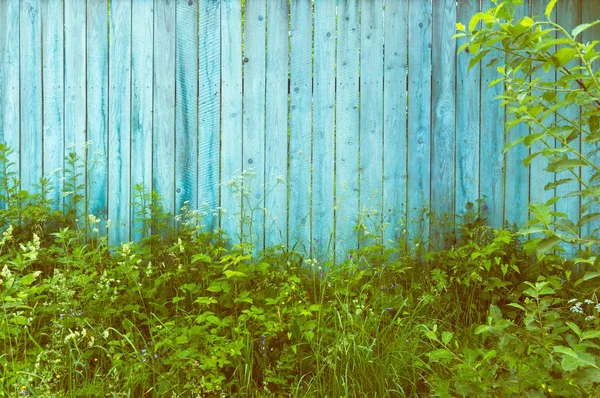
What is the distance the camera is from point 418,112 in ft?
12.0

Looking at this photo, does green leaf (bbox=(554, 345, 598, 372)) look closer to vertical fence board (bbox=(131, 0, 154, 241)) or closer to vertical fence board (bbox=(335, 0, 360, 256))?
vertical fence board (bbox=(335, 0, 360, 256))

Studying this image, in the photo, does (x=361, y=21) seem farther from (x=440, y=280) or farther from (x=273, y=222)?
(x=440, y=280)

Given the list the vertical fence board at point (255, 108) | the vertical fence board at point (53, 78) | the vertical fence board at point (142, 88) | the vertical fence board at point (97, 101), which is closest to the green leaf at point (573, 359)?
the vertical fence board at point (255, 108)

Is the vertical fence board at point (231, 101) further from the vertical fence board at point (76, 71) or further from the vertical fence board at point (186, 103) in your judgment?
the vertical fence board at point (76, 71)

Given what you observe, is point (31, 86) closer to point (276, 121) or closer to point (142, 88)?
point (142, 88)

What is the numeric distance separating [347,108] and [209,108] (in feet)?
3.00

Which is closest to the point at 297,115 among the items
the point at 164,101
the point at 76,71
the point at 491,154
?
the point at 164,101

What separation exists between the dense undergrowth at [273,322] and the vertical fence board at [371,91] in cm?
49

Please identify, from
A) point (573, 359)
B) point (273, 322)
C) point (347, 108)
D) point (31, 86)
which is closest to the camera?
point (573, 359)

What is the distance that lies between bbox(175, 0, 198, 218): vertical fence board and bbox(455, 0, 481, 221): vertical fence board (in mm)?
1745

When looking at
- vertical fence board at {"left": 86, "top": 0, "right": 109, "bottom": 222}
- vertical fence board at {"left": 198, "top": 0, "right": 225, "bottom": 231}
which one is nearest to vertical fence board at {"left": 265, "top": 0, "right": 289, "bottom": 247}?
vertical fence board at {"left": 198, "top": 0, "right": 225, "bottom": 231}

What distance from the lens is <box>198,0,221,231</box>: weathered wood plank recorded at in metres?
3.67

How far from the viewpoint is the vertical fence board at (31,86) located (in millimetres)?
3756

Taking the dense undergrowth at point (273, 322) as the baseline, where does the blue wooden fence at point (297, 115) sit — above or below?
above
